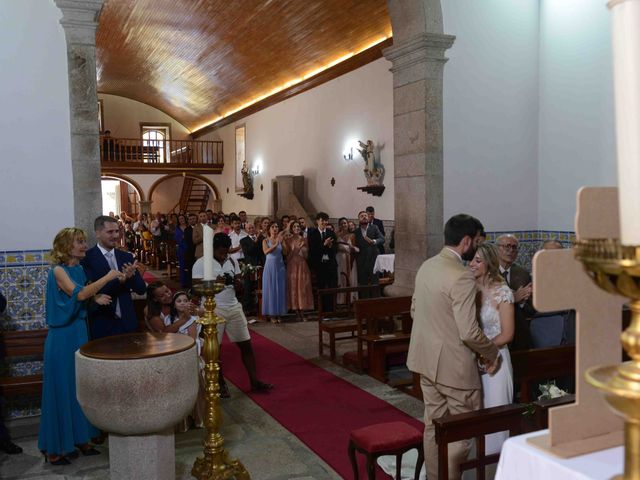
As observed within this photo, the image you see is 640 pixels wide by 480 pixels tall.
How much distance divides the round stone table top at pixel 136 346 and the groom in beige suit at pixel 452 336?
1374 mm

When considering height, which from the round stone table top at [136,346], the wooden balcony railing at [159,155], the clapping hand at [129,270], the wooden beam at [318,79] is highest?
the wooden beam at [318,79]

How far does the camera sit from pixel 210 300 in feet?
12.6

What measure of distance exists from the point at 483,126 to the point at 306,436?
13.6 ft

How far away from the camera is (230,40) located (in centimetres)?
1510

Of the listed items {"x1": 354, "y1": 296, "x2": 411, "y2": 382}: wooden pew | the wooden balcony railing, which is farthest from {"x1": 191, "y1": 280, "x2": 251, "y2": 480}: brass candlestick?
the wooden balcony railing

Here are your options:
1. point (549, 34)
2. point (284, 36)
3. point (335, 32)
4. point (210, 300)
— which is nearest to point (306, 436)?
point (210, 300)

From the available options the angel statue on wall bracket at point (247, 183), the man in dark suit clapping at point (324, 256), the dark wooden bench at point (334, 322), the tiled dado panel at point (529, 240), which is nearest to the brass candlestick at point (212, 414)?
the dark wooden bench at point (334, 322)

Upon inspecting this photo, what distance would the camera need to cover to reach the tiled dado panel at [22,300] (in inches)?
211

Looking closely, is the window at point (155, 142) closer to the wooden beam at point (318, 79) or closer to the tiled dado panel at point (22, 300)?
the wooden beam at point (318, 79)

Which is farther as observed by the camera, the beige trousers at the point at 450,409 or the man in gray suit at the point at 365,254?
Answer: the man in gray suit at the point at 365,254

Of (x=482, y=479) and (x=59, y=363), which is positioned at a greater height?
(x=59, y=363)

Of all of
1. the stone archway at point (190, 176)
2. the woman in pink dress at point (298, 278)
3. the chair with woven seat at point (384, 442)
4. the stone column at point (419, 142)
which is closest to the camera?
the chair with woven seat at point (384, 442)

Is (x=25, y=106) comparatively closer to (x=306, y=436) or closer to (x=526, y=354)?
(x=306, y=436)

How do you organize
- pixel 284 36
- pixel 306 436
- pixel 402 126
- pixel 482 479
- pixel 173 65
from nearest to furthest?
pixel 482 479 < pixel 306 436 < pixel 402 126 < pixel 284 36 < pixel 173 65
